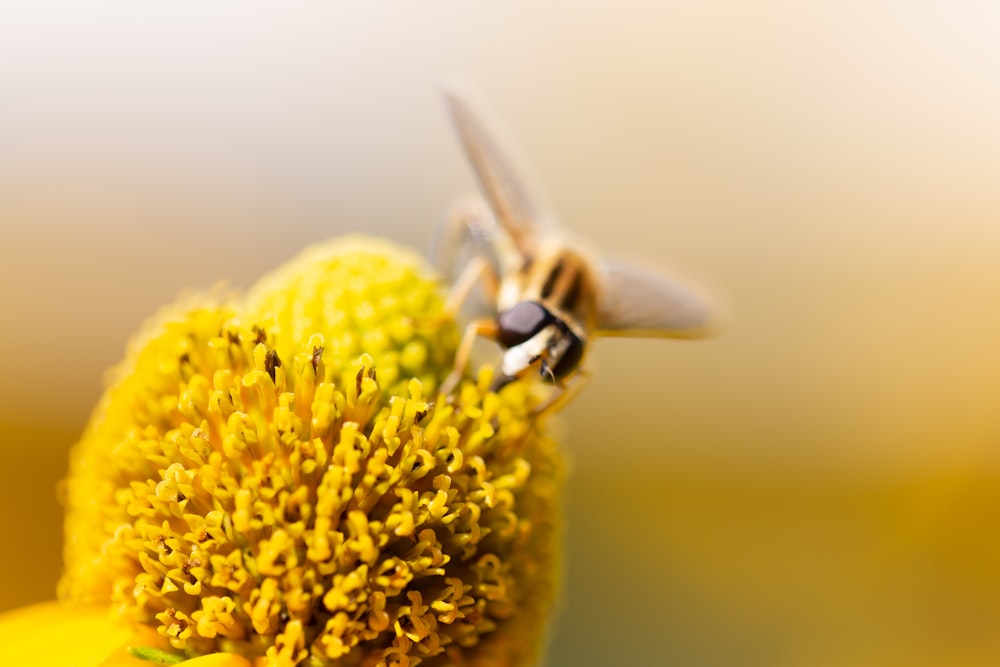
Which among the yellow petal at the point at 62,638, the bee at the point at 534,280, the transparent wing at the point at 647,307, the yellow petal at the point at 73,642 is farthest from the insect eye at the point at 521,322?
the yellow petal at the point at 62,638

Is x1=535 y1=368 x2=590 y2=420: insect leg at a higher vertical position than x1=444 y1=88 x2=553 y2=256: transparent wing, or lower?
lower

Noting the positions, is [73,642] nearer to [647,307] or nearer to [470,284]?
[470,284]

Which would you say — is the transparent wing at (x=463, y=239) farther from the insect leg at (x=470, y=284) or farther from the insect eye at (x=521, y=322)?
the insect eye at (x=521, y=322)

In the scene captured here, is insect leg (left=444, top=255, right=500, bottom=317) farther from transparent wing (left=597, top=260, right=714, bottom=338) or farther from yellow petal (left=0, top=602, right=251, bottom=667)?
yellow petal (left=0, top=602, right=251, bottom=667)

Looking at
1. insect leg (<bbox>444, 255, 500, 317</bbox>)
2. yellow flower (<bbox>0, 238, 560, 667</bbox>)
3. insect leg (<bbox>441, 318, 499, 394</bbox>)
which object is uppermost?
insect leg (<bbox>444, 255, 500, 317</bbox>)

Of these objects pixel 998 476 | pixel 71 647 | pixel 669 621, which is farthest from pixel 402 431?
pixel 669 621

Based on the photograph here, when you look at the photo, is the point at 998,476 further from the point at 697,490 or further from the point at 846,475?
the point at 697,490

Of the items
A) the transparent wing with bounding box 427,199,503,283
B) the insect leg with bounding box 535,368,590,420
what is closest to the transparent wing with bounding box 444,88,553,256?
the transparent wing with bounding box 427,199,503,283
